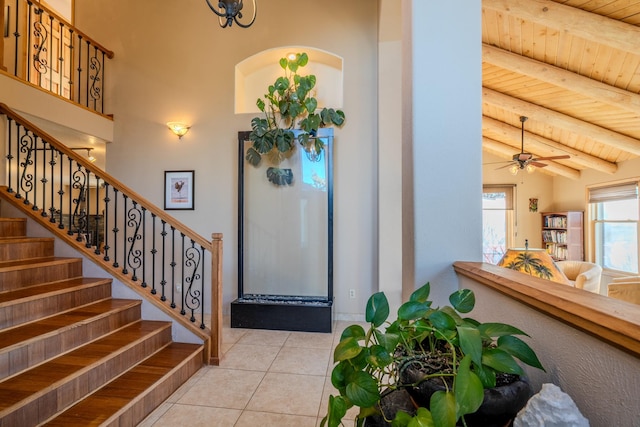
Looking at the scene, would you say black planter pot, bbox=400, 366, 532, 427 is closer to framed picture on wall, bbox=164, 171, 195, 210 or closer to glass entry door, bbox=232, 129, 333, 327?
glass entry door, bbox=232, 129, 333, 327

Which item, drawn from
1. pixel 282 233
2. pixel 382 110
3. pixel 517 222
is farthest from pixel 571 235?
pixel 282 233

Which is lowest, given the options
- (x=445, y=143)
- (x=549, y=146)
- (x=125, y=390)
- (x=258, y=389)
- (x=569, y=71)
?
(x=258, y=389)

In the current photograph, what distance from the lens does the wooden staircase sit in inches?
71.6

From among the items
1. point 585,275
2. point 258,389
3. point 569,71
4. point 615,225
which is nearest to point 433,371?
point 258,389

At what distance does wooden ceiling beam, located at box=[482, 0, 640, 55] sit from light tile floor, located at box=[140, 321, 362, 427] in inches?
155

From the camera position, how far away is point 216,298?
2824 millimetres

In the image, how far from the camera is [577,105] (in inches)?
185

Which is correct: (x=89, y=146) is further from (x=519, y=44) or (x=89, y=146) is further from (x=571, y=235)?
(x=571, y=235)

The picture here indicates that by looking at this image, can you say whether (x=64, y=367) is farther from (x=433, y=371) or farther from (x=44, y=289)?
(x=433, y=371)

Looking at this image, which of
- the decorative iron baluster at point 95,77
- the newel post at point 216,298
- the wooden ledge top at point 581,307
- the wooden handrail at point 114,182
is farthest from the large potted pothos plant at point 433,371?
the decorative iron baluster at point 95,77

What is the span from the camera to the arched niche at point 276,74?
13.9ft

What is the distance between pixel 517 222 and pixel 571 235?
1.26 metres

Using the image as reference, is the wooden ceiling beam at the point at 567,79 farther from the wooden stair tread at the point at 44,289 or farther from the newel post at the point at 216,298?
the wooden stair tread at the point at 44,289

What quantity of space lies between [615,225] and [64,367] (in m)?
8.80
